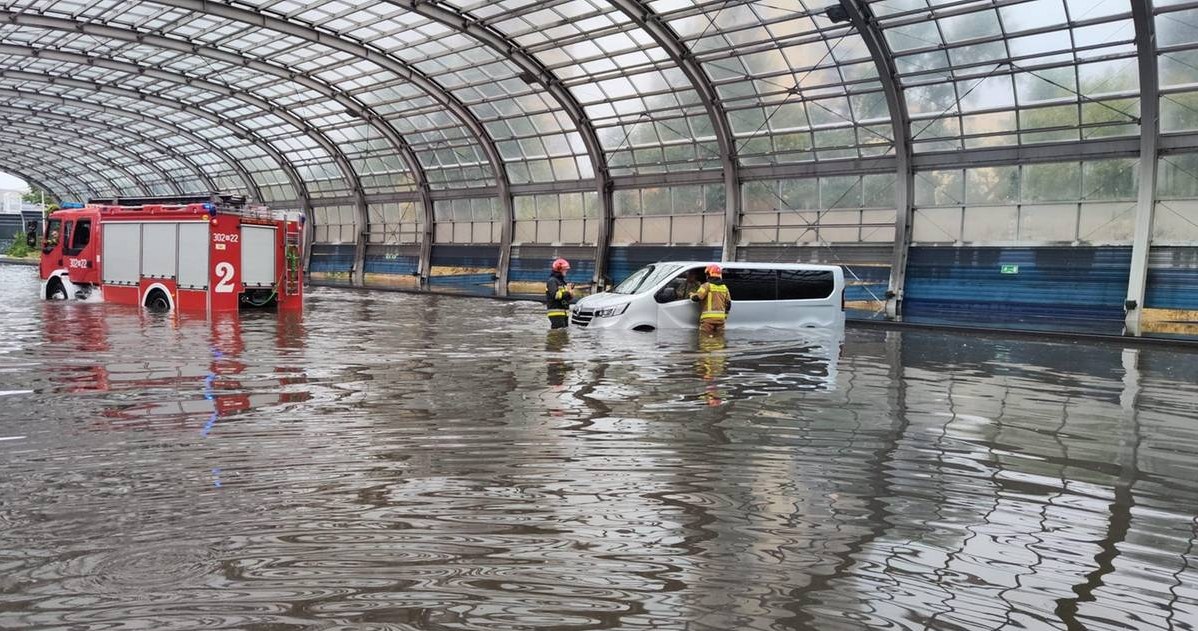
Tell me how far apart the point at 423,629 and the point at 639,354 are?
31.0 feet

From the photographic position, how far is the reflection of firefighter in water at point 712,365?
29.3ft

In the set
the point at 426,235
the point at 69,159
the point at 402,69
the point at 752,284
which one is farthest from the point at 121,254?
the point at 69,159

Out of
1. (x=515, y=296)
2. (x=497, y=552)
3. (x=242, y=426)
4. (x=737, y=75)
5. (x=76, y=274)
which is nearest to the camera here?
(x=497, y=552)

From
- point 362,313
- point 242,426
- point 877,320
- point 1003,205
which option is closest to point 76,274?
point 362,313

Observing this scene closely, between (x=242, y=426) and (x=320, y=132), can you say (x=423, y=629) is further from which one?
(x=320, y=132)

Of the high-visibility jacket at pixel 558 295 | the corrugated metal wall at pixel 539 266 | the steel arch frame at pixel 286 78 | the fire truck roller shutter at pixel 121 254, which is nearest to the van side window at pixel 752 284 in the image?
the high-visibility jacket at pixel 558 295

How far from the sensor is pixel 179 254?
66.0 ft

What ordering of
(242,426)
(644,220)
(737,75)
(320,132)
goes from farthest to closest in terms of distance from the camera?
1. (320,132)
2. (644,220)
3. (737,75)
4. (242,426)

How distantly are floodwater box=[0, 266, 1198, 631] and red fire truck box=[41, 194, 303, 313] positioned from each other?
9784 millimetres

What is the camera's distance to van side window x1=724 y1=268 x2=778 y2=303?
16.9 meters

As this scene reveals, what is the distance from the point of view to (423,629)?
3203 mm

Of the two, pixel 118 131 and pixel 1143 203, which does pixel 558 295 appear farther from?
pixel 118 131

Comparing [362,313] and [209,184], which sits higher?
[209,184]

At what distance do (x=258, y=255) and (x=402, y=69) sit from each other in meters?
16.5
